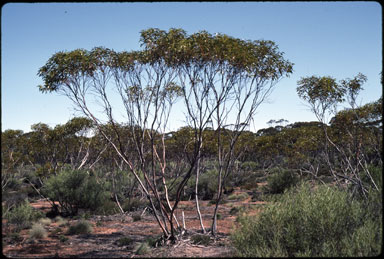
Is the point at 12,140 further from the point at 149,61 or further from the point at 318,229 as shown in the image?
the point at 318,229

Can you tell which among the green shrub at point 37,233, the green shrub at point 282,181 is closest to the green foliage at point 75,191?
the green shrub at point 37,233

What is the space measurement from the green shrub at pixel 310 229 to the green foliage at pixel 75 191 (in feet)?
40.9

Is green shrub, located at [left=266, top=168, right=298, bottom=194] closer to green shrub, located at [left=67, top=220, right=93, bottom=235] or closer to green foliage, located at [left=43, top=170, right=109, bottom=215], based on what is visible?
green foliage, located at [left=43, top=170, right=109, bottom=215]

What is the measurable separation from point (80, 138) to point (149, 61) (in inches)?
644

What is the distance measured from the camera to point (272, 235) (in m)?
8.33

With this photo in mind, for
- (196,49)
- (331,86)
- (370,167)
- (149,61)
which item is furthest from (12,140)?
(370,167)

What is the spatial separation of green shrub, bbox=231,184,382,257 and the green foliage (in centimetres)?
1247

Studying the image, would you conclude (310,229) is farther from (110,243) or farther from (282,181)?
(282,181)

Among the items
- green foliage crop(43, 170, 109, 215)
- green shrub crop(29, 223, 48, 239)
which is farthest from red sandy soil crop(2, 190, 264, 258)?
green foliage crop(43, 170, 109, 215)

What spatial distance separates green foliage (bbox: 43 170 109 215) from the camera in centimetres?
1855

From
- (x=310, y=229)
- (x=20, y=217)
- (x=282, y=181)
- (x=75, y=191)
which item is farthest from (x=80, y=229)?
(x=282, y=181)

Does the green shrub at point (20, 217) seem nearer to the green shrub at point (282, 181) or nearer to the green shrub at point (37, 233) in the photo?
the green shrub at point (37, 233)

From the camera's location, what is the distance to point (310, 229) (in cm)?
773

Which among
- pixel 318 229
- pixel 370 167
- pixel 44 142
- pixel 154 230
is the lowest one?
pixel 154 230
